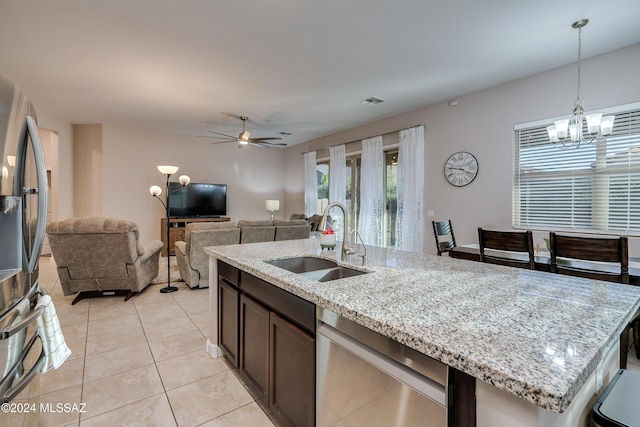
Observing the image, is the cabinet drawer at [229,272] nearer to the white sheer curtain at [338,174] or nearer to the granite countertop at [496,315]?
the granite countertop at [496,315]

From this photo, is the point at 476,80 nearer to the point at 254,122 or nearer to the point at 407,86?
the point at 407,86

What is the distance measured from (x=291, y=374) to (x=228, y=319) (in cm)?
87

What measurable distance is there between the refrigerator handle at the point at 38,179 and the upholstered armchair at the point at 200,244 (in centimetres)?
256

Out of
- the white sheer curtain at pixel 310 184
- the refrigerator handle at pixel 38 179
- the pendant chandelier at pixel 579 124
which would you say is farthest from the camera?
the white sheer curtain at pixel 310 184

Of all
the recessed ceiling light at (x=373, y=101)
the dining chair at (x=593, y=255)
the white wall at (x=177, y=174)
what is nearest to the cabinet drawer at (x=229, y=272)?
the dining chair at (x=593, y=255)

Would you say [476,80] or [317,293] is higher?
[476,80]

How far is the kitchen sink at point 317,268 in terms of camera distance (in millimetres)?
1769

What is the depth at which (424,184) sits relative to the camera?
4.91 m

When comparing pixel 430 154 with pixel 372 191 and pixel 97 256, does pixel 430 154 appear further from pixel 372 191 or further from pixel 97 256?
pixel 97 256

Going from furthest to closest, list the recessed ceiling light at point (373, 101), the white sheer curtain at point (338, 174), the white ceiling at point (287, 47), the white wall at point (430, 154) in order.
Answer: the white sheer curtain at point (338, 174) → the recessed ceiling light at point (373, 101) → the white wall at point (430, 154) → the white ceiling at point (287, 47)

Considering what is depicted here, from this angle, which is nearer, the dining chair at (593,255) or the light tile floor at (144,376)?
the light tile floor at (144,376)

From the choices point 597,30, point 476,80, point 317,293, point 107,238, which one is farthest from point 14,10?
point 597,30

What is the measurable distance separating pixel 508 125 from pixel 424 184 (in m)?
1.43

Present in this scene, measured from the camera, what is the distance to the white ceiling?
2477 mm
